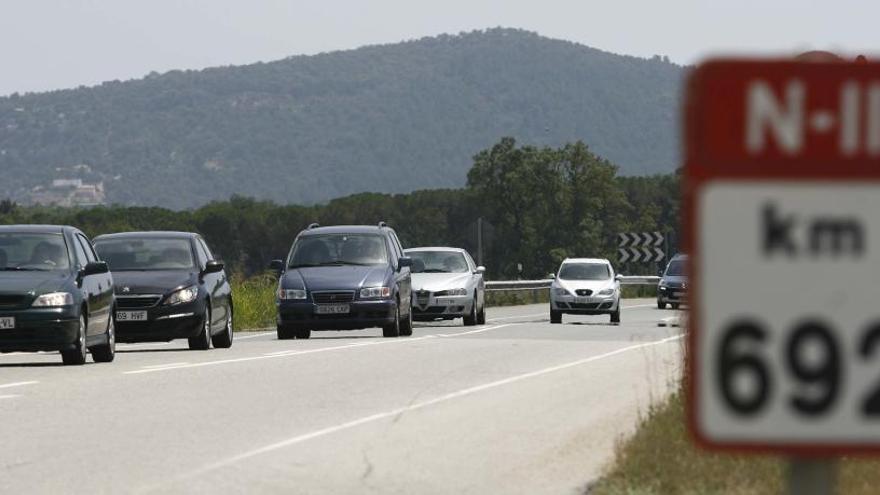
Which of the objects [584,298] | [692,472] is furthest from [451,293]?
[692,472]

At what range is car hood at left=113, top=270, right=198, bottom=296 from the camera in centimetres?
2720

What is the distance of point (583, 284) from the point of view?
44.9m

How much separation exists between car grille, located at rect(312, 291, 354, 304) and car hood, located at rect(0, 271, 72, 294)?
26.5 feet

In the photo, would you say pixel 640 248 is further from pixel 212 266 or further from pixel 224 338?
pixel 212 266

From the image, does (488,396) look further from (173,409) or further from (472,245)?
(472,245)

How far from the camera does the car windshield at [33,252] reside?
79.6 feet

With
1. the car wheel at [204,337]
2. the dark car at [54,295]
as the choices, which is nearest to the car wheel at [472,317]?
the car wheel at [204,337]

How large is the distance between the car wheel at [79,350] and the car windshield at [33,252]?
92cm

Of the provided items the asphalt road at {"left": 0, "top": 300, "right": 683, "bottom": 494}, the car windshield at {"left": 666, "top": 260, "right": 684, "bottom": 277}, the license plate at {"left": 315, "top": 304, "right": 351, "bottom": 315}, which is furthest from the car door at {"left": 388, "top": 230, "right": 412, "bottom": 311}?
the car windshield at {"left": 666, "top": 260, "right": 684, "bottom": 277}

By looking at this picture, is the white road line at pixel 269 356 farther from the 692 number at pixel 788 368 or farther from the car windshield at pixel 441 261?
the 692 number at pixel 788 368

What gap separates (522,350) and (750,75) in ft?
78.7

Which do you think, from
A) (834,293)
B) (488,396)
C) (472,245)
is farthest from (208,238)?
(834,293)

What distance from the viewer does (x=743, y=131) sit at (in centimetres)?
389

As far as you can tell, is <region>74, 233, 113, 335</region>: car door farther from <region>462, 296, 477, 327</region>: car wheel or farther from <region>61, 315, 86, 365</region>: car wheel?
<region>462, 296, 477, 327</region>: car wheel
